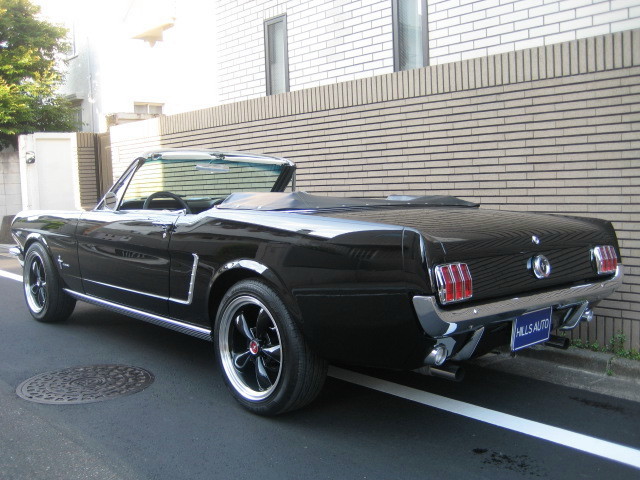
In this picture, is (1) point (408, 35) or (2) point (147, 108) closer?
(1) point (408, 35)

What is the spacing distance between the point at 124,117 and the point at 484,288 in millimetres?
14059

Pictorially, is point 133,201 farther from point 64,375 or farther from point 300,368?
point 300,368

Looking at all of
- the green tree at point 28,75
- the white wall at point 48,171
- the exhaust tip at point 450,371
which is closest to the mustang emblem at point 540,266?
the exhaust tip at point 450,371

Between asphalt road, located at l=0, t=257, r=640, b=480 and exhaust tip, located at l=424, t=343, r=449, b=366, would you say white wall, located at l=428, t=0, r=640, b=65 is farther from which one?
exhaust tip, located at l=424, t=343, r=449, b=366

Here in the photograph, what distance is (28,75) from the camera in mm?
17562

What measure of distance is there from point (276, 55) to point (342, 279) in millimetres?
6421

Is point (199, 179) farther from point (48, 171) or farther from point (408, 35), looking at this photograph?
point (48, 171)

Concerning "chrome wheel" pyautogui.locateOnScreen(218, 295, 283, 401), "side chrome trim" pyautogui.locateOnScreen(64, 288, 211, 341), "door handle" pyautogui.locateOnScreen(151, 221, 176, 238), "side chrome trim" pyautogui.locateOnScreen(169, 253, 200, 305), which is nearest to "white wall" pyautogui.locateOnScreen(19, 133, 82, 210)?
"side chrome trim" pyautogui.locateOnScreen(64, 288, 211, 341)

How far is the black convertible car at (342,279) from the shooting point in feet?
10.4

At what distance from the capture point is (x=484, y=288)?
10.8ft

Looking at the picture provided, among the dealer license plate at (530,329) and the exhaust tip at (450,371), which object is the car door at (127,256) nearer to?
the exhaust tip at (450,371)

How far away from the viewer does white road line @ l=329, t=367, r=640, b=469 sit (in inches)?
132

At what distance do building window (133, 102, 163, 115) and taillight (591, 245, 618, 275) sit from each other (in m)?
17.3

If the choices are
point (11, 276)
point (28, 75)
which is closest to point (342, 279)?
point (11, 276)
